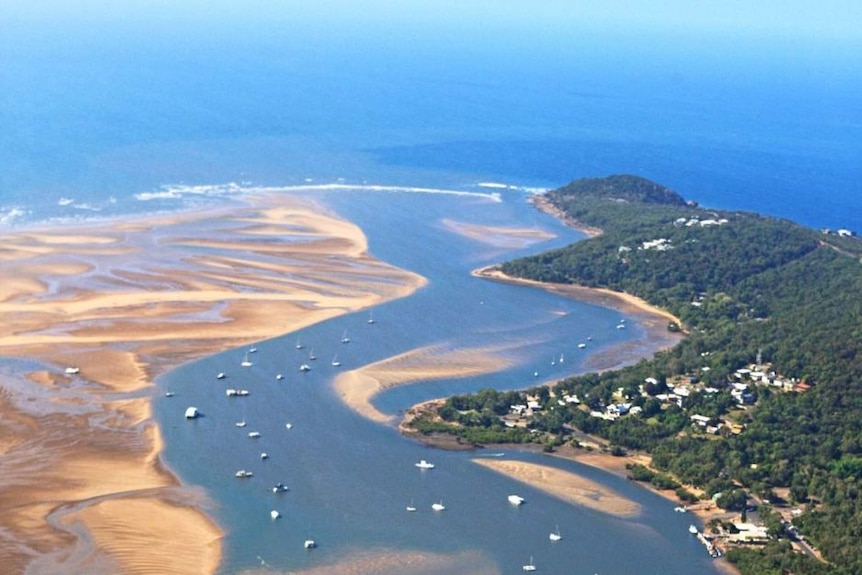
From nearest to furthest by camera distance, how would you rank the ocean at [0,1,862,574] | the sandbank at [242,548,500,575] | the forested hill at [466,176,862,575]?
the sandbank at [242,548,500,575], the ocean at [0,1,862,574], the forested hill at [466,176,862,575]

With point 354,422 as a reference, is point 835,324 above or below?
above

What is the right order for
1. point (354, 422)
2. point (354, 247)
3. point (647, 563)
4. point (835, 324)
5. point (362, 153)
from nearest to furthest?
point (647, 563)
point (354, 422)
point (835, 324)
point (354, 247)
point (362, 153)

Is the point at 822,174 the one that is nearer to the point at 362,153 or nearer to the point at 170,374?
the point at 362,153

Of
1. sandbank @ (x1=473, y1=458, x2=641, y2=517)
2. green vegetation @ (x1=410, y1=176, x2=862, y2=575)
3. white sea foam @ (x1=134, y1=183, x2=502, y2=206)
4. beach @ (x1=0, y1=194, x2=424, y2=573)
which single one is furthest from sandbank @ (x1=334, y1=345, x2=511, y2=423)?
white sea foam @ (x1=134, y1=183, x2=502, y2=206)

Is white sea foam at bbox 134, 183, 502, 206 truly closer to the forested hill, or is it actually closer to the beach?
the beach

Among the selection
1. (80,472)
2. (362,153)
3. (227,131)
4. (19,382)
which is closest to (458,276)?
(19,382)

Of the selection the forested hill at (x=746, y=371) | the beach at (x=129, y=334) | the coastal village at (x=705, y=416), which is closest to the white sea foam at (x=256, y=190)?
the beach at (x=129, y=334)

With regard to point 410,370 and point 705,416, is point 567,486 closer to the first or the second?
point 705,416
